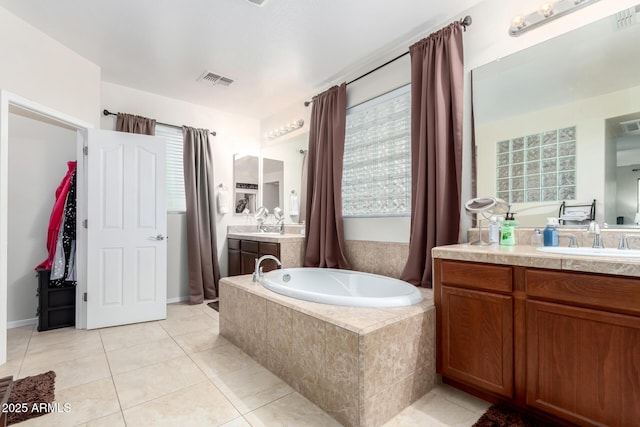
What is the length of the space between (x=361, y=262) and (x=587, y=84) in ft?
6.78

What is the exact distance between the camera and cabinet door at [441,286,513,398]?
1.52 m

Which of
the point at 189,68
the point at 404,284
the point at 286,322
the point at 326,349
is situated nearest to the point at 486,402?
the point at 404,284

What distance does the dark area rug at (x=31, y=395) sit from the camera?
61.2 inches

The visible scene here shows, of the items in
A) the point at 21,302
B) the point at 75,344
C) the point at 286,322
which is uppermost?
the point at 286,322

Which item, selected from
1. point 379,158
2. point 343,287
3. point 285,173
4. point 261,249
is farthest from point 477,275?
point 285,173

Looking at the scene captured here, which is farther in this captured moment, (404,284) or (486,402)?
(404,284)

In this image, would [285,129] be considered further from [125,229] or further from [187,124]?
[125,229]

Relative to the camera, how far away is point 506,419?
1.48 m

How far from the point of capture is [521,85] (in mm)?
1994

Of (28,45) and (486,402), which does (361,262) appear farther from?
(28,45)

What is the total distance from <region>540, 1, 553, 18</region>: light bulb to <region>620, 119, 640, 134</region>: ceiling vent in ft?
2.52

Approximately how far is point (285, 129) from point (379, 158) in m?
1.63

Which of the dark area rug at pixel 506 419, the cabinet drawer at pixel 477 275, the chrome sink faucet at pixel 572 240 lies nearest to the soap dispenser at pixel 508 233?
the chrome sink faucet at pixel 572 240

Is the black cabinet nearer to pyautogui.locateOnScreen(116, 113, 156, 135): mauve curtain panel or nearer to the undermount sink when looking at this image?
pyautogui.locateOnScreen(116, 113, 156, 135): mauve curtain panel
